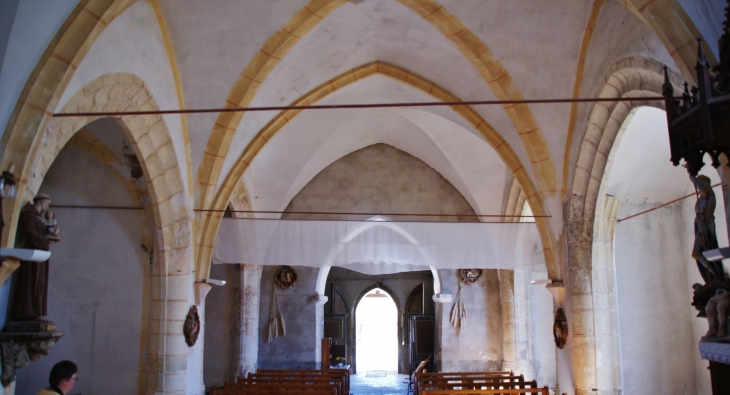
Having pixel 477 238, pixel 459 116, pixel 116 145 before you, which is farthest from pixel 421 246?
pixel 116 145

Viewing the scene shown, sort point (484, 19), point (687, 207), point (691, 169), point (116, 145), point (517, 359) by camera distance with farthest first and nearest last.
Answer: point (517, 359) → point (687, 207) → point (116, 145) → point (484, 19) → point (691, 169)

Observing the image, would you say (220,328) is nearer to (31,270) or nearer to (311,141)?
(311,141)

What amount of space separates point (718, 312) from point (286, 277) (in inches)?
359

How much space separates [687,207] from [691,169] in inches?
260

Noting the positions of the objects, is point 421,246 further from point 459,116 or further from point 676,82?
point 676,82

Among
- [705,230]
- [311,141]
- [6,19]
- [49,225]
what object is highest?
[311,141]

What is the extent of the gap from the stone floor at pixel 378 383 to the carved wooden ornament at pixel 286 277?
2396 millimetres

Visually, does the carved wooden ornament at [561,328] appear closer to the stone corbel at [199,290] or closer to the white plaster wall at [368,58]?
the white plaster wall at [368,58]

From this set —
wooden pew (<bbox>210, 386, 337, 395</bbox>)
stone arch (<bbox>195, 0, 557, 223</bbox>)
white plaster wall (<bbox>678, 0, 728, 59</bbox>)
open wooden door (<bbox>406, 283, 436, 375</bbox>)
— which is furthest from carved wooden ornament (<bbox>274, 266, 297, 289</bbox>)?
white plaster wall (<bbox>678, 0, 728, 59</bbox>)

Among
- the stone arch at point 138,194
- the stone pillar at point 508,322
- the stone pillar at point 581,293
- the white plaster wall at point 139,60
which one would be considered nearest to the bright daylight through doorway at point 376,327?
the stone pillar at point 508,322

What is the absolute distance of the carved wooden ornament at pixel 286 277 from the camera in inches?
476

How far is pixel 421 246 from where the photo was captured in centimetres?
842

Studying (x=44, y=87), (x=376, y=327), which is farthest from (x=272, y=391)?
(x=376, y=327)

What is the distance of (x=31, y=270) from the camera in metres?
4.66
